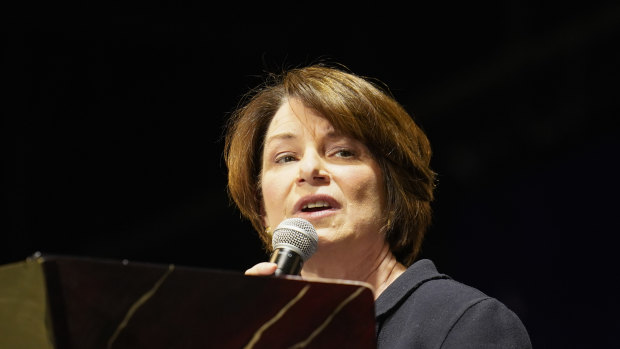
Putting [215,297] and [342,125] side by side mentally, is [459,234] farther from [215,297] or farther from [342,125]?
[215,297]

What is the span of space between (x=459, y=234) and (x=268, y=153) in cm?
173

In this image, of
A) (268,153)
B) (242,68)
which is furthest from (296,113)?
(242,68)

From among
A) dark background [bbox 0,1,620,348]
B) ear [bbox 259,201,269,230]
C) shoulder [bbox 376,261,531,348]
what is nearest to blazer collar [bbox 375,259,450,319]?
shoulder [bbox 376,261,531,348]

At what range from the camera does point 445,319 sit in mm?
1442

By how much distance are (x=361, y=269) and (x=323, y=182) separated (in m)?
0.19

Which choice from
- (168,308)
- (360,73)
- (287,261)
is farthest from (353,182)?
Result: (360,73)

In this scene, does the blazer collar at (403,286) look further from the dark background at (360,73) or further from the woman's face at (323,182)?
the dark background at (360,73)

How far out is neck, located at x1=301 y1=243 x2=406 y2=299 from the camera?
5.74ft

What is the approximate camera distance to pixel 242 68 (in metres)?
4.27

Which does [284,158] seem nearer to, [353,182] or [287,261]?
[353,182]

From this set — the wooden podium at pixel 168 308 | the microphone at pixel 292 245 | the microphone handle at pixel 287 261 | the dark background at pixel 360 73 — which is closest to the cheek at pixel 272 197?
the microphone at pixel 292 245

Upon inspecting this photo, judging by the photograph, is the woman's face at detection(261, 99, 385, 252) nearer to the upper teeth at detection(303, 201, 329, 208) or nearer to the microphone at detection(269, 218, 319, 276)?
the upper teeth at detection(303, 201, 329, 208)

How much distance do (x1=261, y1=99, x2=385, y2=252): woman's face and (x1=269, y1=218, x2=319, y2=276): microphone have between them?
6.2 inches

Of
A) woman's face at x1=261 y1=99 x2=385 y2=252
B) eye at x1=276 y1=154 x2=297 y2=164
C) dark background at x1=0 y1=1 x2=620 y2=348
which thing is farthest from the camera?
dark background at x1=0 y1=1 x2=620 y2=348
